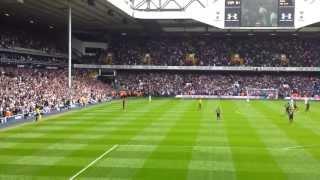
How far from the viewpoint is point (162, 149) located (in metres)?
24.7

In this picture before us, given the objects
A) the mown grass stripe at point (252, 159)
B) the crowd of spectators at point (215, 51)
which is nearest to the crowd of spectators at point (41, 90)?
the crowd of spectators at point (215, 51)

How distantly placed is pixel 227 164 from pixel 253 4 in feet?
165

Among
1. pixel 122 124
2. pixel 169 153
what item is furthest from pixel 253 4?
pixel 169 153

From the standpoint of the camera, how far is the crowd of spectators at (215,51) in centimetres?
8300

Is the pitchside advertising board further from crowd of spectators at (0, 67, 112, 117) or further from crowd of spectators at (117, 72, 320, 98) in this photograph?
crowd of spectators at (0, 67, 112, 117)

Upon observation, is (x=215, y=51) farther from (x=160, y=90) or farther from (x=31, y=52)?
(x=31, y=52)

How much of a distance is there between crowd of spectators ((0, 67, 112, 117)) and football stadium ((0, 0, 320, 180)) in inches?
9.3

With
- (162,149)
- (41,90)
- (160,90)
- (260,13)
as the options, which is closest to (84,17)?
(41,90)

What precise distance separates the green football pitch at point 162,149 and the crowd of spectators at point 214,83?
127ft

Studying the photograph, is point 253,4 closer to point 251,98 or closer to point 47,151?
point 251,98

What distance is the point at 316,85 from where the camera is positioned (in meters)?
78.4

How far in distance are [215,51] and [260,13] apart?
18.8 m

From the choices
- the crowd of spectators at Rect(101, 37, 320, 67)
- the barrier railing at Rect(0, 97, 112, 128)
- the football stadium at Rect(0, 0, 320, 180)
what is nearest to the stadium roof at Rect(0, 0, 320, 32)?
the football stadium at Rect(0, 0, 320, 180)

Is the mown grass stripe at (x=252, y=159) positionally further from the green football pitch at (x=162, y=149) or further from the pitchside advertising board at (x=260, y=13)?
the pitchside advertising board at (x=260, y=13)
